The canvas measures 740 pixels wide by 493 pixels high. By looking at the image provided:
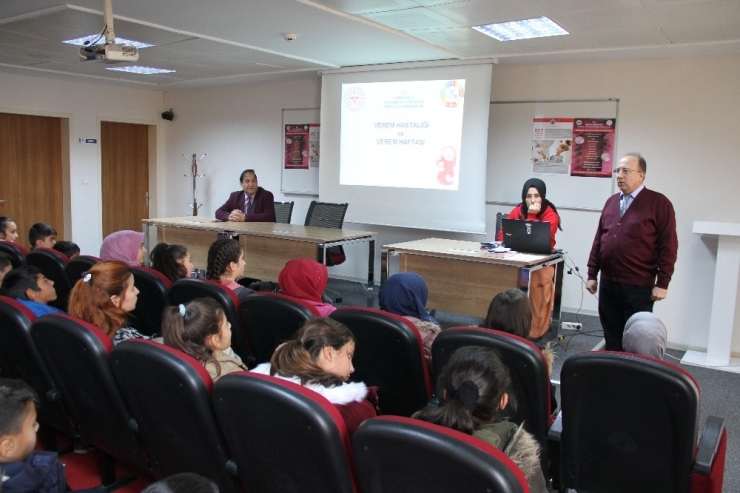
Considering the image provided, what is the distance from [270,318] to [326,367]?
2.78ft

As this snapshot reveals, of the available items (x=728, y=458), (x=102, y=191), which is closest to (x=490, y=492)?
(x=728, y=458)

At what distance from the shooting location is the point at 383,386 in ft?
7.87

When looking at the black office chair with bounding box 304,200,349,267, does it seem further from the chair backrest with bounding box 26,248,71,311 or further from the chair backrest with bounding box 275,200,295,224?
the chair backrest with bounding box 26,248,71,311

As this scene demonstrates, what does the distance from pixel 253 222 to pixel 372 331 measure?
13.8 feet

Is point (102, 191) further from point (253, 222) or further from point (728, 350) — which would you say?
point (728, 350)

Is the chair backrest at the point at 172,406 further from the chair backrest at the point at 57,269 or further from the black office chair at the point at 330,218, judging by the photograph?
the black office chair at the point at 330,218

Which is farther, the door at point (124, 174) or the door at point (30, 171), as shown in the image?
the door at point (124, 174)

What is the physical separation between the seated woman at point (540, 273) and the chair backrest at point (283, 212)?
9.78 ft

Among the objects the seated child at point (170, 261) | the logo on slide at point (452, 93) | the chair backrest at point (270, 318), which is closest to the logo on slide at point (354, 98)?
the logo on slide at point (452, 93)

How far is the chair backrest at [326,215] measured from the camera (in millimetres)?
6258

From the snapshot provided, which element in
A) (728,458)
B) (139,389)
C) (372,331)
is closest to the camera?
(139,389)

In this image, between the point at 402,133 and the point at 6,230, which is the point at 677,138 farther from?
the point at 6,230

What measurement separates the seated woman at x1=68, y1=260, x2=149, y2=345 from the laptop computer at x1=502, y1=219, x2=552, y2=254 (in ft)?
9.63

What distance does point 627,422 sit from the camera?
186 cm
